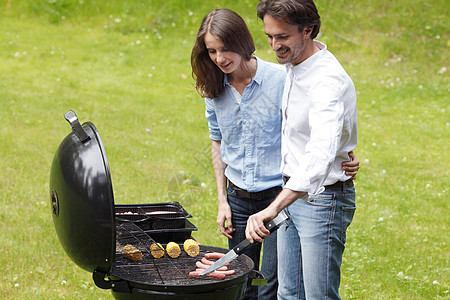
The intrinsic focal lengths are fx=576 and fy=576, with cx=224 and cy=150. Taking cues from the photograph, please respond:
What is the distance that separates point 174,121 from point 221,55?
531 centimetres

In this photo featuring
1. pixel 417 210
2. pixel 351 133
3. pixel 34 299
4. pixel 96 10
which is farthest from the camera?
pixel 96 10

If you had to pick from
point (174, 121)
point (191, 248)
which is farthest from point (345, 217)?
point (174, 121)

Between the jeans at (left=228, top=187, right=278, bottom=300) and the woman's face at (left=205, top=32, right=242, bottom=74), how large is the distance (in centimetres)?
77

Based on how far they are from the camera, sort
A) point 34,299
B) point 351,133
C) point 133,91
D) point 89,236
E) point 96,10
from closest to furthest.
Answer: point 89,236 → point 351,133 → point 34,299 → point 133,91 → point 96,10

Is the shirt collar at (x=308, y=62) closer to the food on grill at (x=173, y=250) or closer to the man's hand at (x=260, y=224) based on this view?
the man's hand at (x=260, y=224)

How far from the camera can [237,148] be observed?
11.0 ft

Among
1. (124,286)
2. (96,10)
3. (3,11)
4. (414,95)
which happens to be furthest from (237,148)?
(3,11)

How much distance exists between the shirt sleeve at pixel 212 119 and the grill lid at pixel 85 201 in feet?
3.25

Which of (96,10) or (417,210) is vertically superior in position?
(96,10)

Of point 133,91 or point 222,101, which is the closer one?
point 222,101

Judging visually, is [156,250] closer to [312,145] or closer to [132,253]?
[132,253]

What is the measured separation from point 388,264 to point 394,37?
7.01 m

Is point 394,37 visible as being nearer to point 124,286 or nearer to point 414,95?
point 414,95

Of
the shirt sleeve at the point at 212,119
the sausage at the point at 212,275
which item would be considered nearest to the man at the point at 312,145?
the sausage at the point at 212,275
